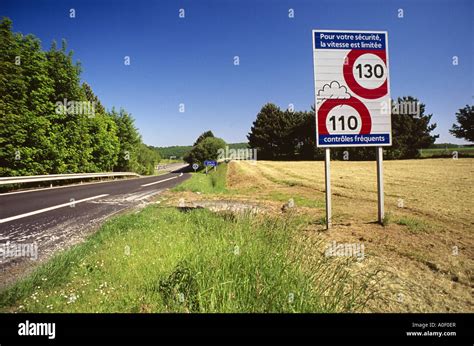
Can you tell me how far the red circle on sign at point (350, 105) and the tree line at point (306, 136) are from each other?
48.9m

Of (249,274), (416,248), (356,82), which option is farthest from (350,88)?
(249,274)

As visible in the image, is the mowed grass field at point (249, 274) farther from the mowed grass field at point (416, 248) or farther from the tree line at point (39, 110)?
the tree line at point (39, 110)

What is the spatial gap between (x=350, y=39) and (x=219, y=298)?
22.2 feet

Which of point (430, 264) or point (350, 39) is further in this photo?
point (350, 39)

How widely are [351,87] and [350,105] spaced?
0.46m

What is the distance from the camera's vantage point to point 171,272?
302cm

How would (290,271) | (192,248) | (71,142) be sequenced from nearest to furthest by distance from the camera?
1. (290,271)
2. (192,248)
3. (71,142)

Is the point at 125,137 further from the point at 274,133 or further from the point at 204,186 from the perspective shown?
the point at 274,133

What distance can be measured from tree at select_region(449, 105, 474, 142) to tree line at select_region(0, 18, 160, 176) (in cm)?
5467

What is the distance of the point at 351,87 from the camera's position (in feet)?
19.8

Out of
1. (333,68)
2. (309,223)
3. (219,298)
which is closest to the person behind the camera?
(219,298)

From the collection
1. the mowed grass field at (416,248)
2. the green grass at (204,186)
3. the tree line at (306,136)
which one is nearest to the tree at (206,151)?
the tree line at (306,136)
